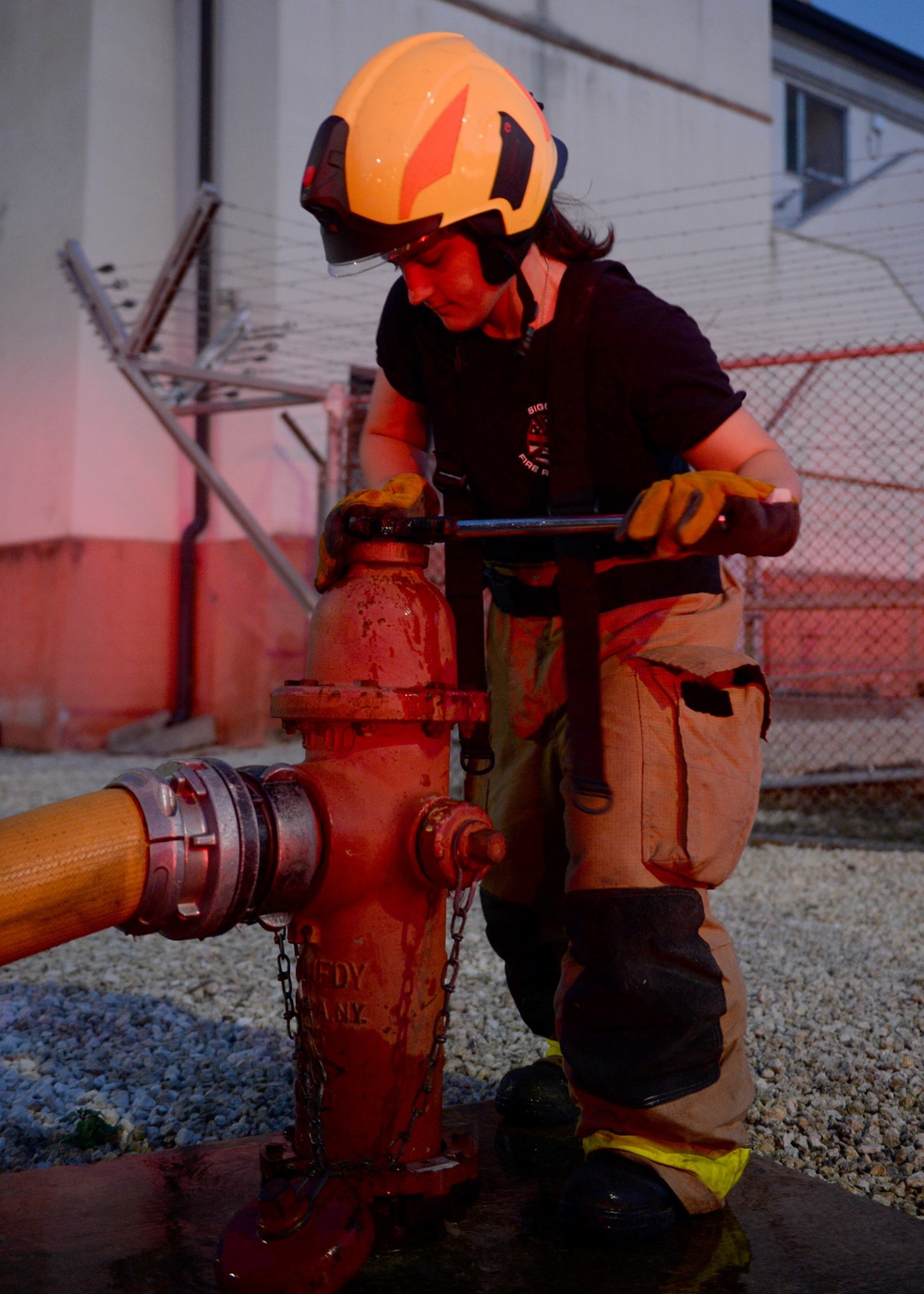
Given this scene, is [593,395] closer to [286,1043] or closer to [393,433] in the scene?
[393,433]

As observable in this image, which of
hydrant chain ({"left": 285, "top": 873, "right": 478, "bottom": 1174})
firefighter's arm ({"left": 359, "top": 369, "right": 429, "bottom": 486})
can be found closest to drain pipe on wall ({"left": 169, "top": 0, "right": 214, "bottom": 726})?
firefighter's arm ({"left": 359, "top": 369, "right": 429, "bottom": 486})

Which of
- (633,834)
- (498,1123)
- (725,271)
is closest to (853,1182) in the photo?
(498,1123)

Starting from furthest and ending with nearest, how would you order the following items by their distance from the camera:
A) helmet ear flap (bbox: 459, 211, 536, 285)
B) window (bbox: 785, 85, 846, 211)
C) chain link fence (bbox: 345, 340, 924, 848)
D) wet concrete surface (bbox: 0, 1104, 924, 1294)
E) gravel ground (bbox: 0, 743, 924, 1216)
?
window (bbox: 785, 85, 846, 211) < chain link fence (bbox: 345, 340, 924, 848) < gravel ground (bbox: 0, 743, 924, 1216) < helmet ear flap (bbox: 459, 211, 536, 285) < wet concrete surface (bbox: 0, 1104, 924, 1294)

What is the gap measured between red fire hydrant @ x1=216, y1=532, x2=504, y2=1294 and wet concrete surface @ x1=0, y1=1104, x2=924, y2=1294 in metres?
0.11

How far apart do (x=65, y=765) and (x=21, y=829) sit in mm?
7435

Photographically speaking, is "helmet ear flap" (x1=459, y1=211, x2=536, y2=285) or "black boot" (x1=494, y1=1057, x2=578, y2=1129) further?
"black boot" (x1=494, y1=1057, x2=578, y2=1129)

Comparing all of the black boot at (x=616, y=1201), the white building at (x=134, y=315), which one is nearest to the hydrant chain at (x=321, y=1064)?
the black boot at (x=616, y=1201)

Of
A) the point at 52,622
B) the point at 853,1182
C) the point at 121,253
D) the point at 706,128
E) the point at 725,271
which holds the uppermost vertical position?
the point at 706,128

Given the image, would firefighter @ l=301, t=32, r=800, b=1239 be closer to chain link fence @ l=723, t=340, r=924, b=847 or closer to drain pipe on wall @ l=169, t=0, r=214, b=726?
chain link fence @ l=723, t=340, r=924, b=847

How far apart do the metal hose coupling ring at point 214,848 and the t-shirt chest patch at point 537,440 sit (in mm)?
706

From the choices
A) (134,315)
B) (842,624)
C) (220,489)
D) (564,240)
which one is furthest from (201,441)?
(564,240)

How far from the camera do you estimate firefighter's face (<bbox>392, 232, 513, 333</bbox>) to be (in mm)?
1764

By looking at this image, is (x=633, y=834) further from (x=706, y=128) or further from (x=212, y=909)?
(x=706, y=128)

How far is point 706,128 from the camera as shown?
39.4 feet
